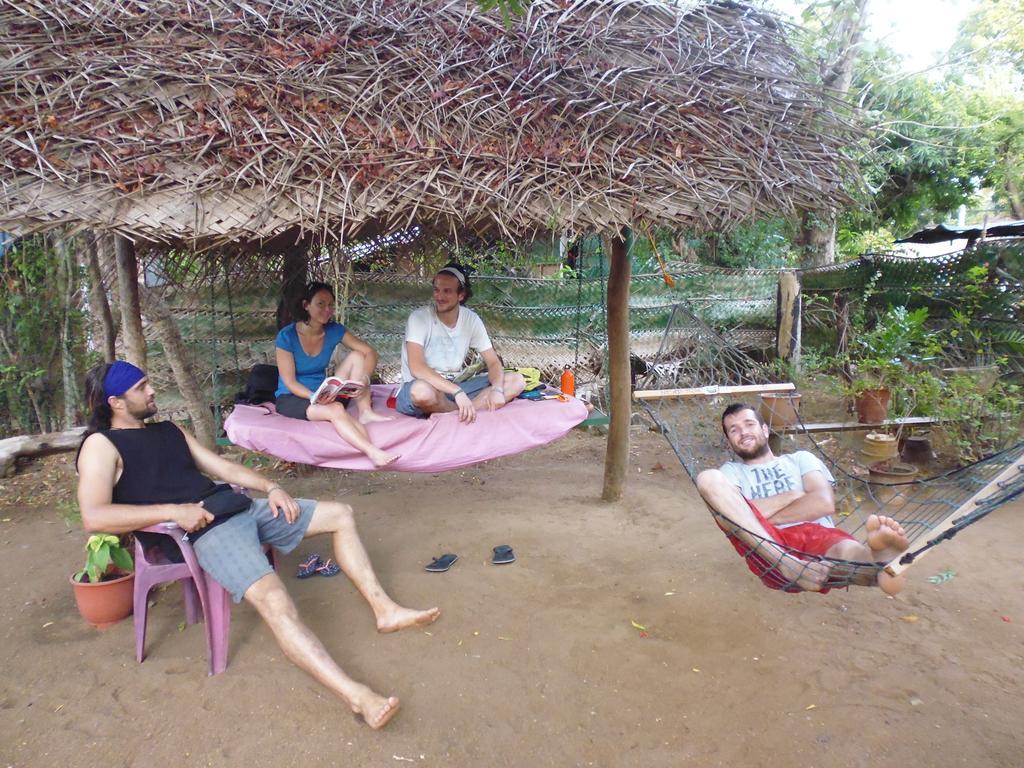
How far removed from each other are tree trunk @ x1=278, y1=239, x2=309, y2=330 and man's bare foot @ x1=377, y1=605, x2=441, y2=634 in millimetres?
2107

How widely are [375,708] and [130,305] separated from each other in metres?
2.07

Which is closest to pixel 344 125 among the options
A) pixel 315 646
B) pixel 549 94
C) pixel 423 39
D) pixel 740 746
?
pixel 423 39

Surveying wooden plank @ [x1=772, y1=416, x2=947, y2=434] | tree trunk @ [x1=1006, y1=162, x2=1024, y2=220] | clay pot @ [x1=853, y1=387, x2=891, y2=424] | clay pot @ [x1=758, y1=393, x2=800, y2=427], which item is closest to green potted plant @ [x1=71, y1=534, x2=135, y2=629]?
clay pot @ [x1=758, y1=393, x2=800, y2=427]

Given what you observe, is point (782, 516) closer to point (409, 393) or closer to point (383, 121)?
point (409, 393)

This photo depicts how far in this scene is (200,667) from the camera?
7.11 feet

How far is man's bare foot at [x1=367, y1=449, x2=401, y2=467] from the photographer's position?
278 centimetres

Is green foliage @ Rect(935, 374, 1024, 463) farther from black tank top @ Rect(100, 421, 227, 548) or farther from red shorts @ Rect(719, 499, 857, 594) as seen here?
black tank top @ Rect(100, 421, 227, 548)

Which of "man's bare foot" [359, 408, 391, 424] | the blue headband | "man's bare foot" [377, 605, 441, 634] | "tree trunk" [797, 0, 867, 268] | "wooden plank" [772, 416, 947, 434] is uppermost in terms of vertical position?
"tree trunk" [797, 0, 867, 268]

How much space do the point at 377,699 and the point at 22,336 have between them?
384 cm

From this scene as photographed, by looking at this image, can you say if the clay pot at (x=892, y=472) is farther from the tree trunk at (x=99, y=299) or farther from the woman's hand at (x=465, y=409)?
the tree trunk at (x=99, y=299)

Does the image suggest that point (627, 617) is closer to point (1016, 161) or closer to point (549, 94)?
point (549, 94)

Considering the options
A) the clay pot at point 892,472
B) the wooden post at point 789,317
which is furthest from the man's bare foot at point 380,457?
the wooden post at point 789,317

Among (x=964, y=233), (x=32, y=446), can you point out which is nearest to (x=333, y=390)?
(x=32, y=446)

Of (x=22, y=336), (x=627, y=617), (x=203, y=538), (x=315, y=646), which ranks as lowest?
(x=627, y=617)
